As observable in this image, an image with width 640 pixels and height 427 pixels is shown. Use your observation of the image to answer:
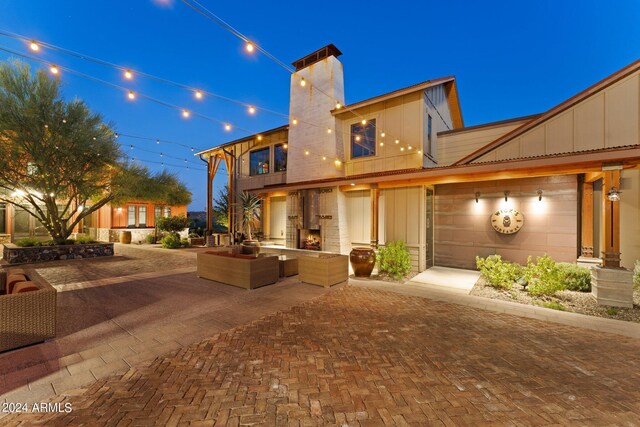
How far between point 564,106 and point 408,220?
5.38 m

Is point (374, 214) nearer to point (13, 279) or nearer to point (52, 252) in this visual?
point (13, 279)

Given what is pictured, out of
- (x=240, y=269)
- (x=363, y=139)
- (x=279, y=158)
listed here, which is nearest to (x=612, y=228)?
(x=363, y=139)

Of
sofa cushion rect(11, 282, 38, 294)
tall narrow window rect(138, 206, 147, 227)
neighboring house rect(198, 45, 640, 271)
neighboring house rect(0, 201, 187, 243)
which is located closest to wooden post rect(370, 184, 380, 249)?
neighboring house rect(198, 45, 640, 271)

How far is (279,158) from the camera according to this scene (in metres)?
13.5

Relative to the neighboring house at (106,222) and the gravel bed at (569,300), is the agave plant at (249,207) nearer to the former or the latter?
the neighboring house at (106,222)

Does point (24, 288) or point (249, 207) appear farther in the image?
point (249, 207)

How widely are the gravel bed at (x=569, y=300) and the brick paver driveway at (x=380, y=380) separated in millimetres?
1229

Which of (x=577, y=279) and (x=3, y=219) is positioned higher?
(x=3, y=219)

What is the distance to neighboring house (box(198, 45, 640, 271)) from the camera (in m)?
6.49

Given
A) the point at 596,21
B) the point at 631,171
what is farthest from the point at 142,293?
the point at 596,21

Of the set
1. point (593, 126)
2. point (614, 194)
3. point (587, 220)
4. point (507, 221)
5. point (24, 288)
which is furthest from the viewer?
point (507, 221)

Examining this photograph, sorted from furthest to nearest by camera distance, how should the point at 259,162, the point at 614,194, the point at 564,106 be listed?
the point at 259,162 → the point at 564,106 → the point at 614,194

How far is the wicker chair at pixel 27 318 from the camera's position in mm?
3217

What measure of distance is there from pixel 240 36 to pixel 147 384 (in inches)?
204
